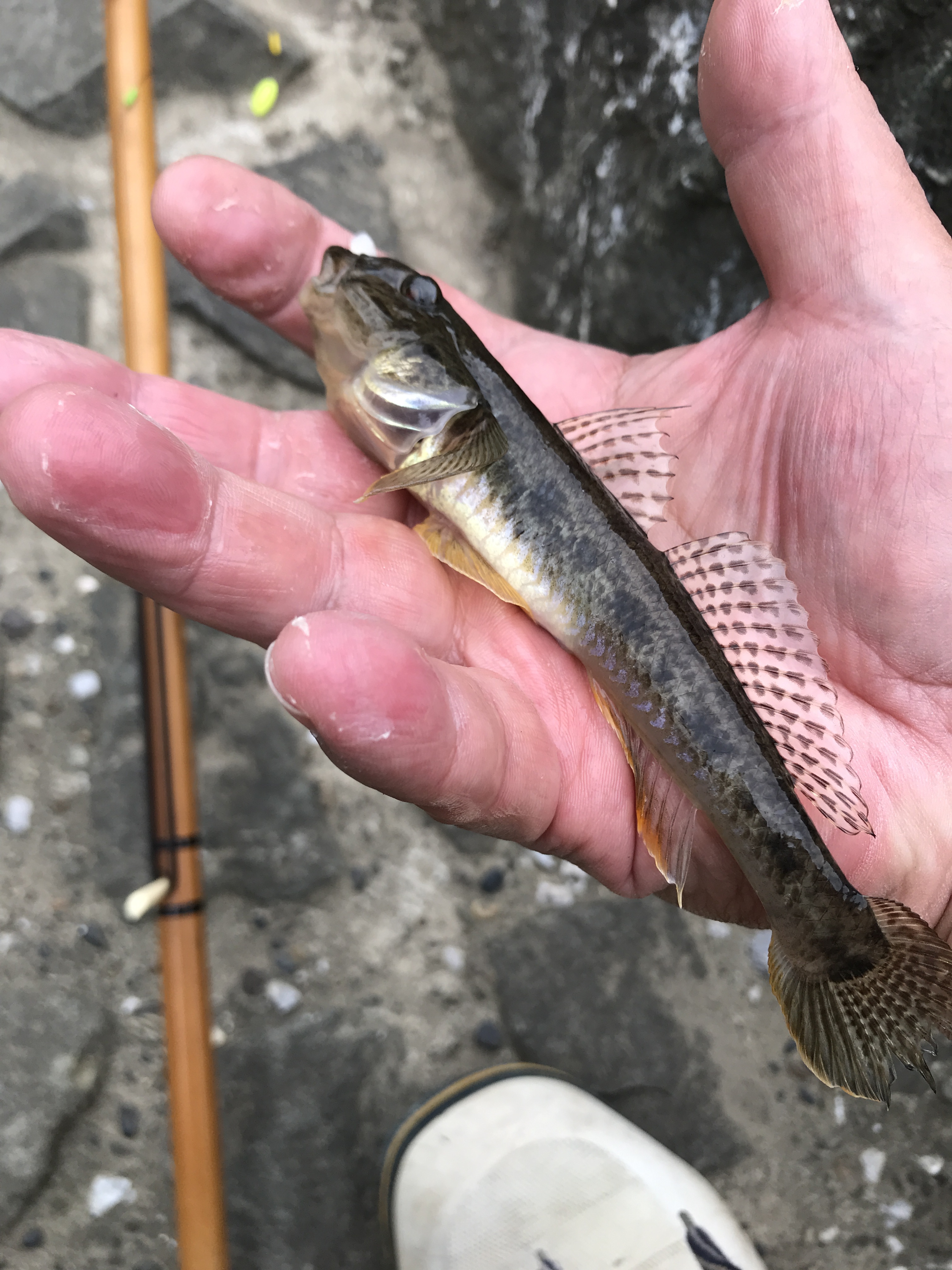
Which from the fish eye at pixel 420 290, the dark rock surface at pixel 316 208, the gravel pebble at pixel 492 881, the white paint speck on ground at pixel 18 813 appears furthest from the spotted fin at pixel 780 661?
the white paint speck on ground at pixel 18 813

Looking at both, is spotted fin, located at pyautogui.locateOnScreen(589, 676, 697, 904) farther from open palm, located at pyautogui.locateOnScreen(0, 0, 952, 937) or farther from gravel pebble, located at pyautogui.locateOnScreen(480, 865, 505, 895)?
gravel pebble, located at pyautogui.locateOnScreen(480, 865, 505, 895)

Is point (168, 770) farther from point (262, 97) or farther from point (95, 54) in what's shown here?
point (95, 54)

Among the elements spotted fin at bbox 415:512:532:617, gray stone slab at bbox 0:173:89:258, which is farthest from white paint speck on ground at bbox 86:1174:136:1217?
gray stone slab at bbox 0:173:89:258

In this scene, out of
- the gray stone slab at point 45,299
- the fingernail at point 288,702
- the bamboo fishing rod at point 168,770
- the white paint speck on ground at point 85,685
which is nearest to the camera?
the fingernail at point 288,702

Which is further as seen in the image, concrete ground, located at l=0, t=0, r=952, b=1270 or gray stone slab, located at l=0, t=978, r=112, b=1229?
concrete ground, located at l=0, t=0, r=952, b=1270

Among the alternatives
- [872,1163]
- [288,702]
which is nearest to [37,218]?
[288,702]

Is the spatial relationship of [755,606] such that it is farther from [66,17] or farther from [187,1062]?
[66,17]

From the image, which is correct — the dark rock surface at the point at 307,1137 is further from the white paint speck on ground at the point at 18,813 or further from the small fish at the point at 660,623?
the small fish at the point at 660,623
